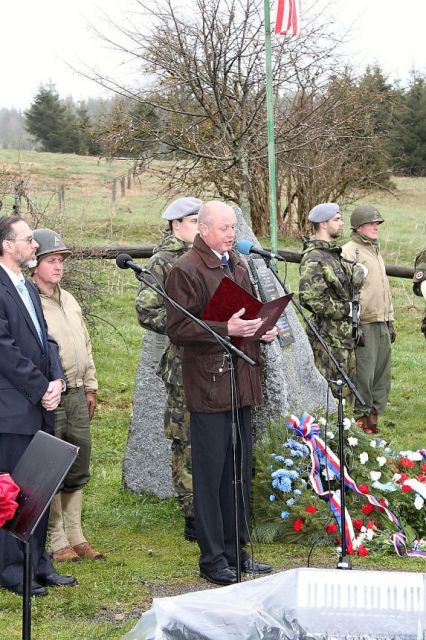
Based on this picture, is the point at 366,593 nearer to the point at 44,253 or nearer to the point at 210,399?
the point at 210,399

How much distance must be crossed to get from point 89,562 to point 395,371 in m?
6.53

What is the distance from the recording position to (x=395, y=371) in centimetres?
1252

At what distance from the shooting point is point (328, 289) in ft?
29.0

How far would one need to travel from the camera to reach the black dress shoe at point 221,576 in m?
6.21

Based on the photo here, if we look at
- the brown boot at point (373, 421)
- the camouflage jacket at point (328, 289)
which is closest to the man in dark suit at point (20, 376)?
the camouflage jacket at point (328, 289)

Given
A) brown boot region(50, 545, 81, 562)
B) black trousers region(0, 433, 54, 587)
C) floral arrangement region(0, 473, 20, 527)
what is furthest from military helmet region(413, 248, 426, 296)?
floral arrangement region(0, 473, 20, 527)

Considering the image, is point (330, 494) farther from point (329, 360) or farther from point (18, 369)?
point (18, 369)

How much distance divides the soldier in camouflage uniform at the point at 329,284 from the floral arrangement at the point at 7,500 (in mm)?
4352

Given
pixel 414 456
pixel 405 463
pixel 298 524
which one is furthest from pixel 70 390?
pixel 414 456

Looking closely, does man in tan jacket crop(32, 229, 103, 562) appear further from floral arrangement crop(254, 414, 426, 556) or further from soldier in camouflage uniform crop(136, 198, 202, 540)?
floral arrangement crop(254, 414, 426, 556)

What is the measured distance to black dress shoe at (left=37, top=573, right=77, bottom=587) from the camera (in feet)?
20.3

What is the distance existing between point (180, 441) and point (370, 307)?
2974 mm

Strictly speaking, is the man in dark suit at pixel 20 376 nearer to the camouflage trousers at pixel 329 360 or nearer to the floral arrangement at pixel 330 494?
the floral arrangement at pixel 330 494

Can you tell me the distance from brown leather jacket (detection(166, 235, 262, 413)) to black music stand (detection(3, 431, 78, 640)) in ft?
4.47
